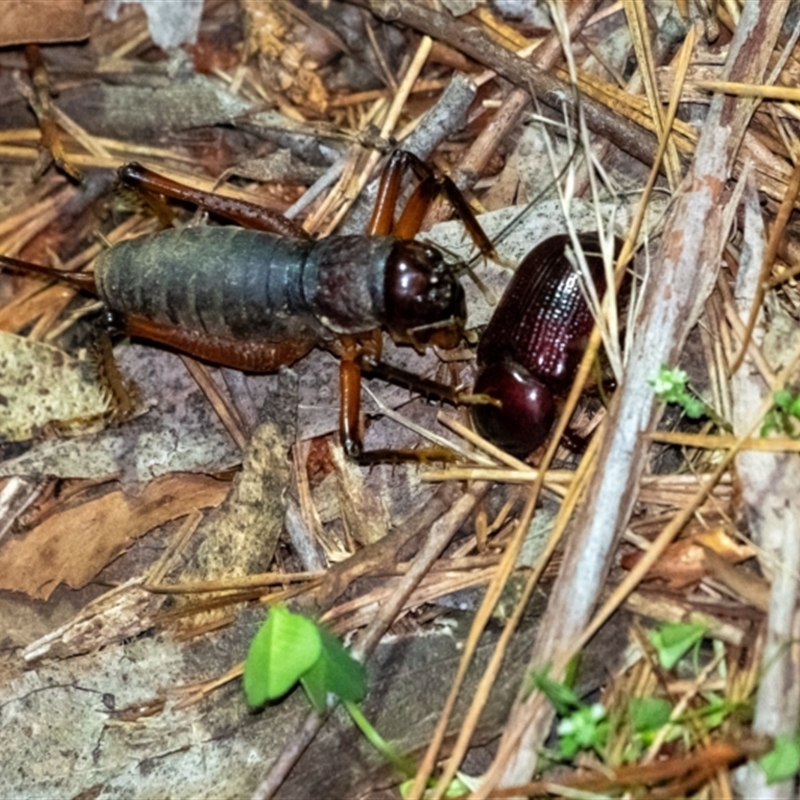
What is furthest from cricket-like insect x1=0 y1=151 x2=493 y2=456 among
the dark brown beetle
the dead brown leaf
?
the dead brown leaf

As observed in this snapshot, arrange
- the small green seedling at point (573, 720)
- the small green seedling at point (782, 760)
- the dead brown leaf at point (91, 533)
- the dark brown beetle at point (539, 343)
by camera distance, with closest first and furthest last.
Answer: the small green seedling at point (782, 760)
the small green seedling at point (573, 720)
the dark brown beetle at point (539, 343)
the dead brown leaf at point (91, 533)

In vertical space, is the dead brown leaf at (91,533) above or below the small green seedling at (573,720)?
below

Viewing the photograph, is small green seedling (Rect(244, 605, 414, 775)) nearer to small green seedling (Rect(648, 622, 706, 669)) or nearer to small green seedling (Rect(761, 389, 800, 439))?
small green seedling (Rect(648, 622, 706, 669))

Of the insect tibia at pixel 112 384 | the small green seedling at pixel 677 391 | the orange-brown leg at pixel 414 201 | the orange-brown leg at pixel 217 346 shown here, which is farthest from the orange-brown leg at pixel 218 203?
the small green seedling at pixel 677 391

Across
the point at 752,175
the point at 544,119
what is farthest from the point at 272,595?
the point at 752,175

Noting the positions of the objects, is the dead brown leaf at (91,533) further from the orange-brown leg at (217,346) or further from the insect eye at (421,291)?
the insect eye at (421,291)

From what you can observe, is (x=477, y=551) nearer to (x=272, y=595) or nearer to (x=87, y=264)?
(x=272, y=595)

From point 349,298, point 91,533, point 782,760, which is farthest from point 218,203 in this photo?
point 782,760
